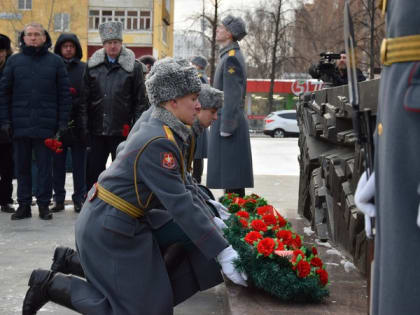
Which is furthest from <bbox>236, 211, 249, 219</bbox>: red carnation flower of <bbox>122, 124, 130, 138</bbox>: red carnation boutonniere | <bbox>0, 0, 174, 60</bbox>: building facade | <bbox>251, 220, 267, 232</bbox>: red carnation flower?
<bbox>0, 0, 174, 60</bbox>: building facade

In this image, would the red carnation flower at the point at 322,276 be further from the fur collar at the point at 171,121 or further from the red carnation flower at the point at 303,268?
the fur collar at the point at 171,121

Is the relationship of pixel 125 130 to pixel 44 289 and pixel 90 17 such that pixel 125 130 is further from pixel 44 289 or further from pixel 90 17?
pixel 90 17

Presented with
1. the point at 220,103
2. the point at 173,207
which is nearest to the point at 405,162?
the point at 173,207

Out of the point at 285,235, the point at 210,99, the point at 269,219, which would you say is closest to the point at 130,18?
the point at 210,99

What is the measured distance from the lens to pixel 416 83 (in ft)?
6.39

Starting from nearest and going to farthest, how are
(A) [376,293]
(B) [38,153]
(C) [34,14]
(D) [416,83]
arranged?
(D) [416,83]
(A) [376,293]
(B) [38,153]
(C) [34,14]

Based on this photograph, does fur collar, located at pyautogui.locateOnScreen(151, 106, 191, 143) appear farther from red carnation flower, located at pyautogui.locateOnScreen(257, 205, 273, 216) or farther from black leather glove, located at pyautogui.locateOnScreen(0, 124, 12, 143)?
black leather glove, located at pyautogui.locateOnScreen(0, 124, 12, 143)

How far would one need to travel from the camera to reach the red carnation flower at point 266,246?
12.4ft

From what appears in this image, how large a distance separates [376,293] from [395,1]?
2.87ft

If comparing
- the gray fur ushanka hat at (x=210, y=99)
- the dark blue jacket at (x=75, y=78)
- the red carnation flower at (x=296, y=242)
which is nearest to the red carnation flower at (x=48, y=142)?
the dark blue jacket at (x=75, y=78)

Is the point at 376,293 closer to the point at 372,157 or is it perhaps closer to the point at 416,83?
the point at 372,157

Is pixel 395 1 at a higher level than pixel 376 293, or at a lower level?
higher

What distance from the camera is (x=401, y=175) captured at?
1.99m

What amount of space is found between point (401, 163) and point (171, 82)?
1735 millimetres
